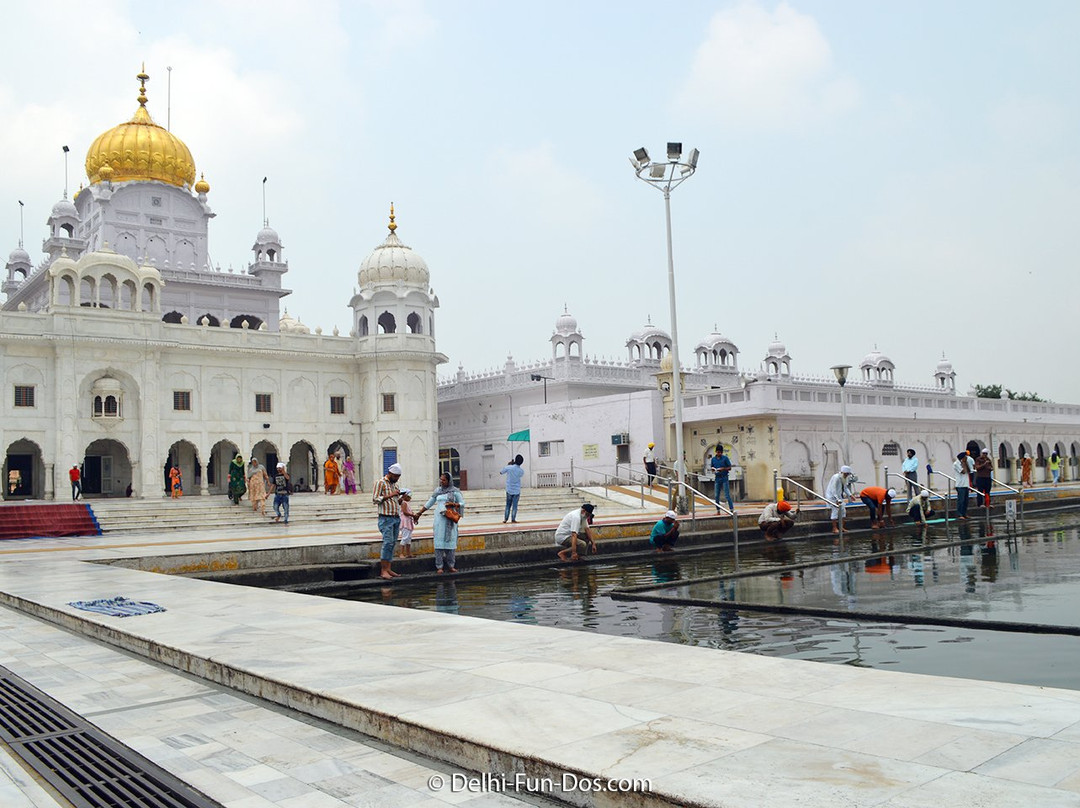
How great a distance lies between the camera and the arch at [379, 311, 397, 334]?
4044 centimetres

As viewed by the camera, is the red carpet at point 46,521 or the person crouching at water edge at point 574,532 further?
the red carpet at point 46,521

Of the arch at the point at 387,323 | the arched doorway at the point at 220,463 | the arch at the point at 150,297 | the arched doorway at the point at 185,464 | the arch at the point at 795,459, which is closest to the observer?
the arch at the point at 795,459

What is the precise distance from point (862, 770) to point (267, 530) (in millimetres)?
19859

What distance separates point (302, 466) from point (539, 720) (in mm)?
38064

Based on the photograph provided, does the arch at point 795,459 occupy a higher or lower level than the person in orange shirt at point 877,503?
higher

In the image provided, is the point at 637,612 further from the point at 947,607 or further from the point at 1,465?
the point at 1,465

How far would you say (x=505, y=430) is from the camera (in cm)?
4388

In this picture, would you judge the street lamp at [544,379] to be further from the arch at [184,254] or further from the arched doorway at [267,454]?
the arch at [184,254]

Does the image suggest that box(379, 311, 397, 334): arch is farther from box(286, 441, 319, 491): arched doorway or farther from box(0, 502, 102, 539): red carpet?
box(0, 502, 102, 539): red carpet

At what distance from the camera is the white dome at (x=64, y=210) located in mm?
46781

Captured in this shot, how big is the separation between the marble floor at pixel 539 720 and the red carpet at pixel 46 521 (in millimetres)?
16957

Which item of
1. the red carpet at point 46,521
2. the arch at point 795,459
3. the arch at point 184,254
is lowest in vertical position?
the red carpet at point 46,521

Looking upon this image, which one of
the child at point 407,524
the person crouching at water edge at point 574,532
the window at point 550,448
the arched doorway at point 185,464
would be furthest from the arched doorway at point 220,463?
the person crouching at water edge at point 574,532

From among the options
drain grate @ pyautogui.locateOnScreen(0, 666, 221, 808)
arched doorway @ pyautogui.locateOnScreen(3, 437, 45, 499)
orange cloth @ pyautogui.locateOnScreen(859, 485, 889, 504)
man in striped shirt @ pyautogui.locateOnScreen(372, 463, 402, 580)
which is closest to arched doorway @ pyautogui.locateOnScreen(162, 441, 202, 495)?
arched doorway @ pyautogui.locateOnScreen(3, 437, 45, 499)
